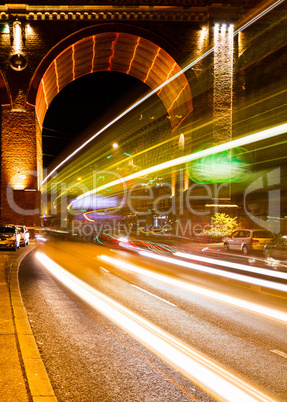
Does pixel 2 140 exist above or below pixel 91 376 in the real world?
above

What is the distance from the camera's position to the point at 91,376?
4.91 meters

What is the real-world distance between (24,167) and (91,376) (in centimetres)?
3225

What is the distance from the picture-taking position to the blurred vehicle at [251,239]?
70.2 feet

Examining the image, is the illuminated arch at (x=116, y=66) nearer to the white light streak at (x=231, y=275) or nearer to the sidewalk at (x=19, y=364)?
the white light streak at (x=231, y=275)

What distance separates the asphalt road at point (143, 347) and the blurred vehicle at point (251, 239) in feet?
31.3

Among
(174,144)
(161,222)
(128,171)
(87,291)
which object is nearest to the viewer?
(87,291)

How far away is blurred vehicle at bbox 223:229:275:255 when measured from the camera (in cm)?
2141

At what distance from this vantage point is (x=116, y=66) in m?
41.6

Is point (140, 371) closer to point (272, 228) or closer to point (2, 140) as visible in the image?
point (272, 228)

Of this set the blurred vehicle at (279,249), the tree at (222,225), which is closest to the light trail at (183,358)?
the blurred vehicle at (279,249)

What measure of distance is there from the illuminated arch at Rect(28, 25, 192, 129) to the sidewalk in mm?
30594

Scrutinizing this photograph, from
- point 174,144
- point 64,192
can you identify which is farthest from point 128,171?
point 174,144

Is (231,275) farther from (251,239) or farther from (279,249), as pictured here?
(251,239)

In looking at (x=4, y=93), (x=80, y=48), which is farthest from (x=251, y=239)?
(x=4, y=93)
